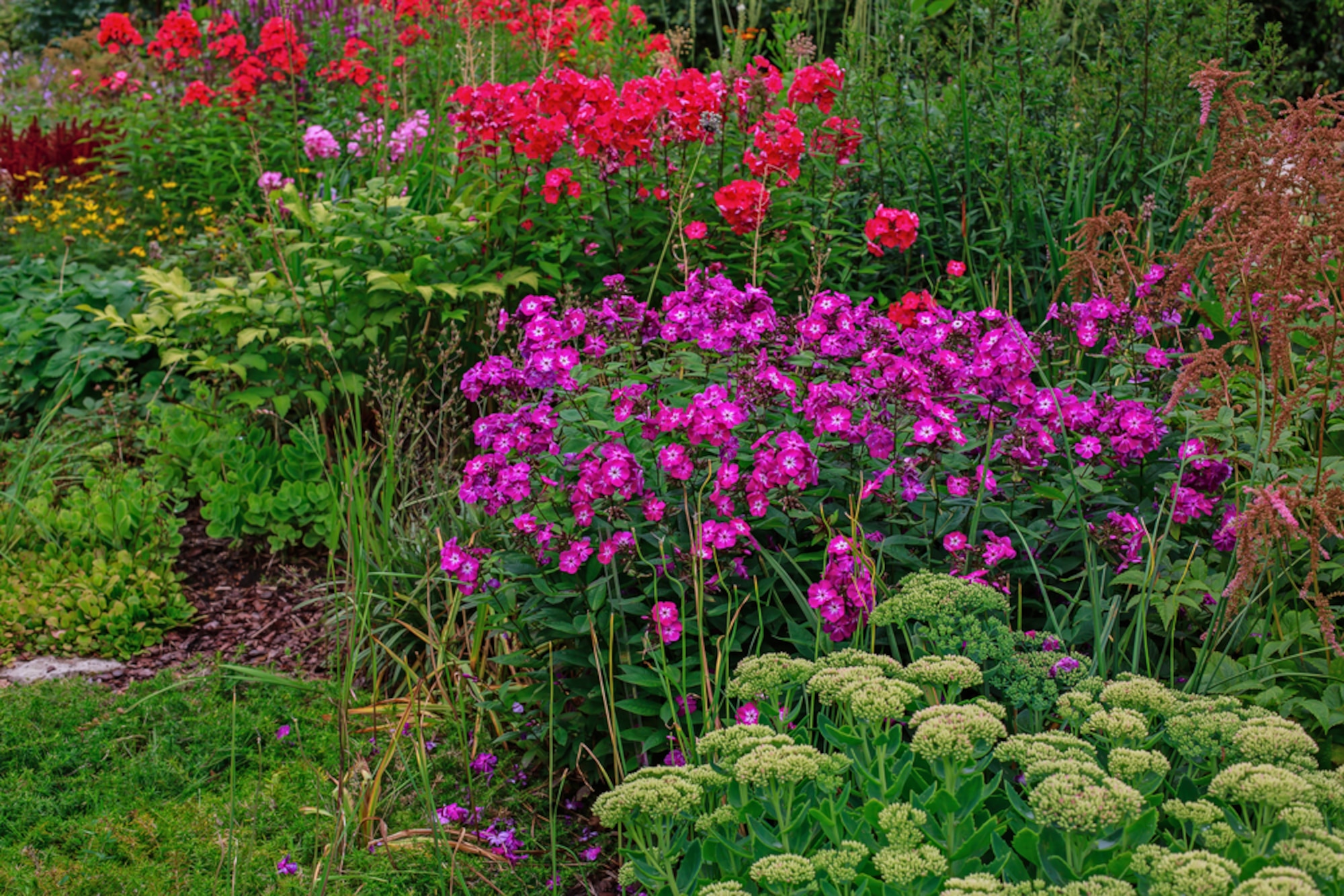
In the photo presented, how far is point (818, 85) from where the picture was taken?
4605mm

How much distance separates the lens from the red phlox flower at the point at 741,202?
404 centimetres

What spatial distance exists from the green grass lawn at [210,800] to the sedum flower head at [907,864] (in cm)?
117

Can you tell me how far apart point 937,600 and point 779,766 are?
676mm

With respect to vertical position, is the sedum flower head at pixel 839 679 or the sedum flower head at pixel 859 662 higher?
the sedum flower head at pixel 839 679

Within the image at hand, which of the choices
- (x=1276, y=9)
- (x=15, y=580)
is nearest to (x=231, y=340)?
(x=15, y=580)

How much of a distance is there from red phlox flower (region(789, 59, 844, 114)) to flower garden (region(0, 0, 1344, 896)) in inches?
3.6

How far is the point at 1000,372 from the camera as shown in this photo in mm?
2842

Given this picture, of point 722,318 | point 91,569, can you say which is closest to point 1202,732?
point 722,318

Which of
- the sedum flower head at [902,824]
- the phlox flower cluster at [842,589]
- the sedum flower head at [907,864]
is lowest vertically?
the phlox flower cluster at [842,589]

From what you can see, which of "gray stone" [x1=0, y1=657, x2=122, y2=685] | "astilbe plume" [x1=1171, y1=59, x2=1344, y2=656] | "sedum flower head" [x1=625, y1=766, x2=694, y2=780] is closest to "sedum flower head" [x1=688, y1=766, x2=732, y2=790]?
"sedum flower head" [x1=625, y1=766, x2=694, y2=780]

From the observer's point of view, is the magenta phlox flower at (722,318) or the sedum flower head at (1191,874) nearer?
the sedum flower head at (1191,874)

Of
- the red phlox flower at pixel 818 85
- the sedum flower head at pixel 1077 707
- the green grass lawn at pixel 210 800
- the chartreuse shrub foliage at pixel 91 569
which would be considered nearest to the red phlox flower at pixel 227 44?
the chartreuse shrub foliage at pixel 91 569

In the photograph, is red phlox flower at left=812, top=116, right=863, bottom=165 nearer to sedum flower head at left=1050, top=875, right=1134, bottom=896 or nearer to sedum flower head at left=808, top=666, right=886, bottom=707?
sedum flower head at left=808, top=666, right=886, bottom=707

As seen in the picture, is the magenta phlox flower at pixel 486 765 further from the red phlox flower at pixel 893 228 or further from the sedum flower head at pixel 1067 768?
the red phlox flower at pixel 893 228
